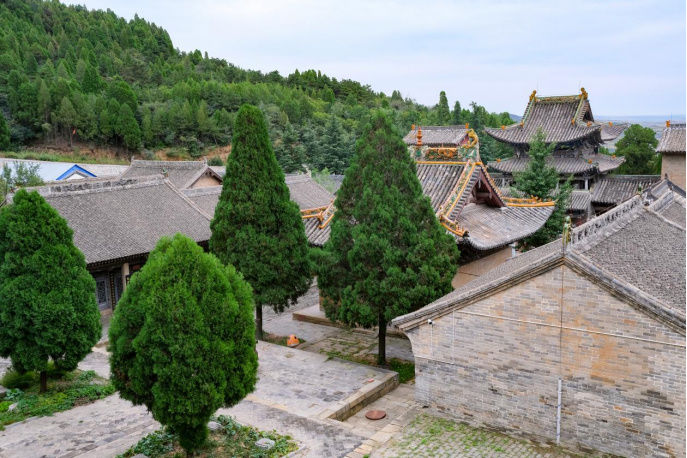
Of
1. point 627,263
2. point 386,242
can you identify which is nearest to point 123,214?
point 386,242

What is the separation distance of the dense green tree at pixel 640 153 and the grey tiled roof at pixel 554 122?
268 inches

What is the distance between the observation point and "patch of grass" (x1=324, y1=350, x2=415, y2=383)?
38.8ft

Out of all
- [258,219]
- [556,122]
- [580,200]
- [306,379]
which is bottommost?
[306,379]

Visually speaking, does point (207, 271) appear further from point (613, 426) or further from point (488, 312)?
point (613, 426)

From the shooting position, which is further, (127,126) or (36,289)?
(127,126)

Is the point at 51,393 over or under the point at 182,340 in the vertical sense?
under

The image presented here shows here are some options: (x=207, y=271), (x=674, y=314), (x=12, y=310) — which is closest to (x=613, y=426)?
(x=674, y=314)

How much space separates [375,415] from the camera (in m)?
9.81

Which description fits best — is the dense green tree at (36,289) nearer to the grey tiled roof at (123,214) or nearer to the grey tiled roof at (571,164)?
the grey tiled roof at (123,214)

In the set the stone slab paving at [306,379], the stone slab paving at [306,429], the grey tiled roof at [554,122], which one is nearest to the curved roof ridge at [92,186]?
the stone slab paving at [306,379]

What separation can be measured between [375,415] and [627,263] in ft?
16.2

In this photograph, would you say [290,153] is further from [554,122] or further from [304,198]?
[554,122]

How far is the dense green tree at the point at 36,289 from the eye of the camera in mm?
9766

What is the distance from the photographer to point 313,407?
31.7 ft
